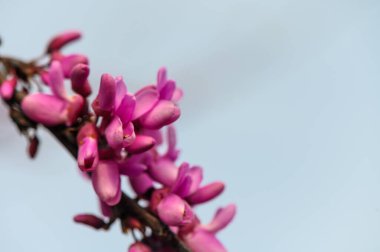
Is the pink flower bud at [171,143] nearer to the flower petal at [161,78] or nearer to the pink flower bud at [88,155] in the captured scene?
the flower petal at [161,78]

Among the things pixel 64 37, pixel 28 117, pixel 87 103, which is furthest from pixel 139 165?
pixel 64 37

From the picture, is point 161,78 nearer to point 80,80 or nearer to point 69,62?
point 80,80

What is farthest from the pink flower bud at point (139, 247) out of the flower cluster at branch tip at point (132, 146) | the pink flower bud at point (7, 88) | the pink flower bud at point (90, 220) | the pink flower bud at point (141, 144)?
the pink flower bud at point (7, 88)

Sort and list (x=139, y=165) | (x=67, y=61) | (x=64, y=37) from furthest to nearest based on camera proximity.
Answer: (x=64, y=37), (x=67, y=61), (x=139, y=165)

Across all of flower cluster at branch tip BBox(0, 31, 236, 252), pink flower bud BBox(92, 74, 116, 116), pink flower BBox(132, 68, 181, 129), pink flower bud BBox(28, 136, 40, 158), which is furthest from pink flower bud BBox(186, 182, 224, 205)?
pink flower bud BBox(28, 136, 40, 158)

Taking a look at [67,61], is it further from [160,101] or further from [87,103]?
[160,101]

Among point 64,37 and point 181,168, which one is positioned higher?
point 64,37
